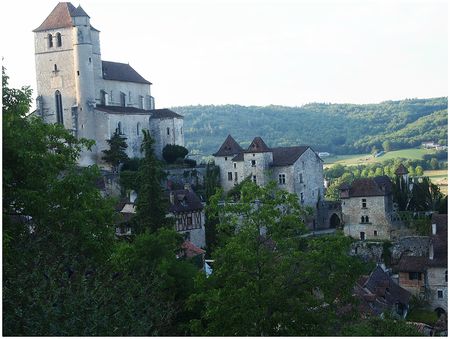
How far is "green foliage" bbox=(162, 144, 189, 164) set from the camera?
2441 inches

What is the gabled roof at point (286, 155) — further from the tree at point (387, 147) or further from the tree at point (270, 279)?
the tree at point (387, 147)

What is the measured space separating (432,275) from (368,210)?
10.9 m

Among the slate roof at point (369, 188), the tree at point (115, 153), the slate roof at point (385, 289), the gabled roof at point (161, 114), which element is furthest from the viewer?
the gabled roof at point (161, 114)

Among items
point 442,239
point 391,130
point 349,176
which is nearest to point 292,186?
point 442,239

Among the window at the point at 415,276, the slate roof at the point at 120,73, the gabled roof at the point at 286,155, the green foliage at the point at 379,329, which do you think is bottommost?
the window at the point at 415,276

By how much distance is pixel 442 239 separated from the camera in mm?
42719

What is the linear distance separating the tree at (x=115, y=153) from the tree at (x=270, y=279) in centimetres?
3871

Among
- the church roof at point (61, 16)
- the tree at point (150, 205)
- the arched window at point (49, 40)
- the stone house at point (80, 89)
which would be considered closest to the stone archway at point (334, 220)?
the stone house at point (80, 89)

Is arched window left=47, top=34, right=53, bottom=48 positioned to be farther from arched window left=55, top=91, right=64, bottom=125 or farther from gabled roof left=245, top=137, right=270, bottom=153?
gabled roof left=245, top=137, right=270, bottom=153

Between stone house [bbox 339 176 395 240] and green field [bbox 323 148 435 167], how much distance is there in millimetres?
46087

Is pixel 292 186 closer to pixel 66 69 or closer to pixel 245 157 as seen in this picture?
pixel 245 157

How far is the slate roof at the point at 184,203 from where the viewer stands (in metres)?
45.7

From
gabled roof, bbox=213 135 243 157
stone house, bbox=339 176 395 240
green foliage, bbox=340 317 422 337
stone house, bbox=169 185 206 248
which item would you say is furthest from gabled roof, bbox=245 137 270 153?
green foliage, bbox=340 317 422 337

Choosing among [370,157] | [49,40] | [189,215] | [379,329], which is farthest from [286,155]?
[370,157]
